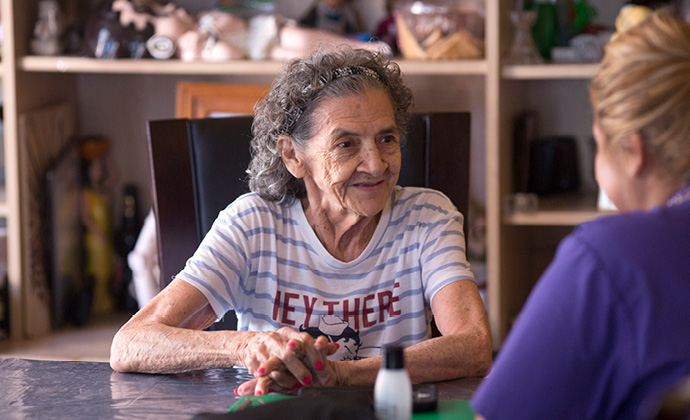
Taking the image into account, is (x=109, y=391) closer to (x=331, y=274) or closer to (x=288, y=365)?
(x=288, y=365)

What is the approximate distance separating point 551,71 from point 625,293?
4.99 feet

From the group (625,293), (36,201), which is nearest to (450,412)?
(625,293)

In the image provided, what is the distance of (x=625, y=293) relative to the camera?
80 cm

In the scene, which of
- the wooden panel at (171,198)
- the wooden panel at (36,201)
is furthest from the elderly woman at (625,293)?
the wooden panel at (36,201)

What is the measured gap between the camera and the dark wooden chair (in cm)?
174

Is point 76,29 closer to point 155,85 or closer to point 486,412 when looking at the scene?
point 155,85

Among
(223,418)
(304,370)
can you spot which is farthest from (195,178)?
(223,418)

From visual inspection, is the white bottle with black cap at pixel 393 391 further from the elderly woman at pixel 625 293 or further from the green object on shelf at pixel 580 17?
the green object on shelf at pixel 580 17

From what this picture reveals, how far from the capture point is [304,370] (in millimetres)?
1235

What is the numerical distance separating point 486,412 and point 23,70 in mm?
2077

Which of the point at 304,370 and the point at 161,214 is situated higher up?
the point at 161,214

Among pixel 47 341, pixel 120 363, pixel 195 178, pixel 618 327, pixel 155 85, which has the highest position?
pixel 155 85

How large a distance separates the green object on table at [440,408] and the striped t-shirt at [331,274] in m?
0.40

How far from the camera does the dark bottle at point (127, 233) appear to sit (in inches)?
110
